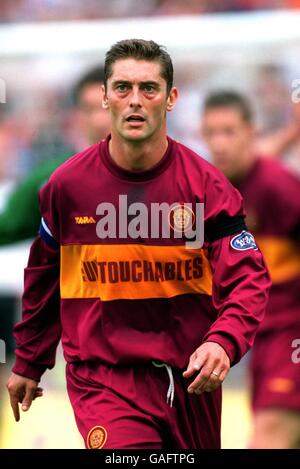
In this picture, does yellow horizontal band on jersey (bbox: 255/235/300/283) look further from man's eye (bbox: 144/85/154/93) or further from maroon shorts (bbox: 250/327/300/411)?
man's eye (bbox: 144/85/154/93)

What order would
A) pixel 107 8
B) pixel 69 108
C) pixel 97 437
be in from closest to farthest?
pixel 97 437 < pixel 69 108 < pixel 107 8

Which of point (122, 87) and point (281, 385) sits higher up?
point (122, 87)

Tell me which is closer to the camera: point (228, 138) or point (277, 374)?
point (277, 374)

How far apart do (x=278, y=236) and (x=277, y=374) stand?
0.81m

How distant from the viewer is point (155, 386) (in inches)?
221

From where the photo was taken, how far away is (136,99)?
546 cm

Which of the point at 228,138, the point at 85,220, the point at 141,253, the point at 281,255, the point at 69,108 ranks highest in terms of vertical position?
the point at 85,220

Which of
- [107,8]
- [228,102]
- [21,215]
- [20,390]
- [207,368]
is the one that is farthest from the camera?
[107,8]

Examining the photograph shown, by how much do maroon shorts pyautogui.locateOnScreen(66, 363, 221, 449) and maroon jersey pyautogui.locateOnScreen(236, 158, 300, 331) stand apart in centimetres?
222

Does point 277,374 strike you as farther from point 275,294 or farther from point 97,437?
point 97,437

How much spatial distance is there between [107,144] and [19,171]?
4.27 metres

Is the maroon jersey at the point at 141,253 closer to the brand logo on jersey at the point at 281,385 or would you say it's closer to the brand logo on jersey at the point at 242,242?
the brand logo on jersey at the point at 242,242

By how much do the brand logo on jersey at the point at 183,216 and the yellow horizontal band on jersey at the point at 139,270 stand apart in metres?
0.11

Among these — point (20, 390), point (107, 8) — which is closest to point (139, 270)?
point (20, 390)
